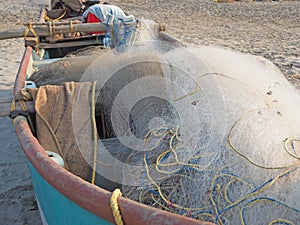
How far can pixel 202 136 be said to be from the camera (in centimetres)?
174

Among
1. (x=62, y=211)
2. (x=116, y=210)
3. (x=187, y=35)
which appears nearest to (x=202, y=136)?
(x=116, y=210)

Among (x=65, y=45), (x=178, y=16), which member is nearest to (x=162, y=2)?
(x=178, y=16)

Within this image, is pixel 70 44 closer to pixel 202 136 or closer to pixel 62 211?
pixel 62 211

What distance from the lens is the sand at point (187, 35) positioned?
334 centimetres

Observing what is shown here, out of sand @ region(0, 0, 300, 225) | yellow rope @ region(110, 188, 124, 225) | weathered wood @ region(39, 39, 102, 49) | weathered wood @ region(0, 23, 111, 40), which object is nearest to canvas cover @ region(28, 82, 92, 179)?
yellow rope @ region(110, 188, 124, 225)

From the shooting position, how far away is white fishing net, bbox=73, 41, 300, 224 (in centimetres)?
153

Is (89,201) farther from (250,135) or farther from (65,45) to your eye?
(65,45)

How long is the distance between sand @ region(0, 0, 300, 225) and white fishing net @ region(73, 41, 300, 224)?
1416 mm

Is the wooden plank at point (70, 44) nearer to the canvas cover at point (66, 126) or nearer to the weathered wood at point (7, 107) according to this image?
the weathered wood at point (7, 107)

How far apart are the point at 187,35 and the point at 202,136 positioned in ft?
28.7

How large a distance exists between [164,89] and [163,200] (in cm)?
77

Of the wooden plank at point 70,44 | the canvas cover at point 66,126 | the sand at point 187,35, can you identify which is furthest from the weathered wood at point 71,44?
the canvas cover at point 66,126

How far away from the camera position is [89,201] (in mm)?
1479

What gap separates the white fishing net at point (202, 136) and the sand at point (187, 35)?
142 cm
